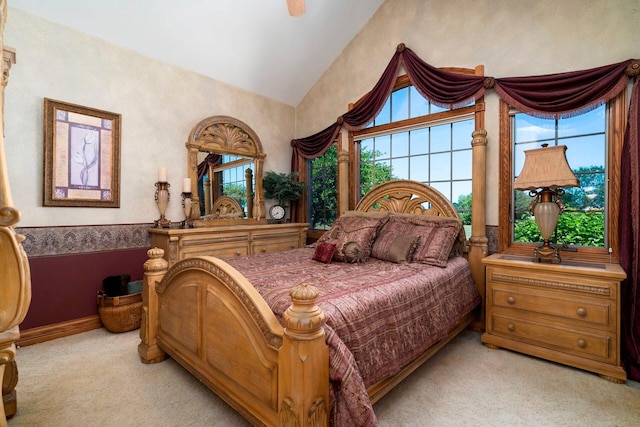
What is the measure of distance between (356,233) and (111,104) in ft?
9.26

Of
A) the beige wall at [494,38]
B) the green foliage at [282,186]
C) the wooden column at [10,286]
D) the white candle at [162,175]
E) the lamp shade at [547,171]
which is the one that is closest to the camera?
the wooden column at [10,286]

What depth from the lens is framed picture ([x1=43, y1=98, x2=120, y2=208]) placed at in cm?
282

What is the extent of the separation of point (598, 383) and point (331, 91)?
4.11 m

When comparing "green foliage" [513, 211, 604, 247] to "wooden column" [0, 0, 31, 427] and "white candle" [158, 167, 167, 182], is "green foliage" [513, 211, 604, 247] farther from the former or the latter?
"white candle" [158, 167, 167, 182]

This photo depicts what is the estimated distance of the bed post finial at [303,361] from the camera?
1206 millimetres

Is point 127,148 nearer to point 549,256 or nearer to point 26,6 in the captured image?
point 26,6

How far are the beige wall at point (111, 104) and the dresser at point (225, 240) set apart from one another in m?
0.54

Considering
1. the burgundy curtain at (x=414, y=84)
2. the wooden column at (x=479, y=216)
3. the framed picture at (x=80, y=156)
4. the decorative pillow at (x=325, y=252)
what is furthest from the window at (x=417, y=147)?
the framed picture at (x=80, y=156)

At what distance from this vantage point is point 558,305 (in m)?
2.26

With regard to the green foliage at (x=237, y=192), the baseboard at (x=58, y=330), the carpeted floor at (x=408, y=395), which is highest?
the green foliage at (x=237, y=192)

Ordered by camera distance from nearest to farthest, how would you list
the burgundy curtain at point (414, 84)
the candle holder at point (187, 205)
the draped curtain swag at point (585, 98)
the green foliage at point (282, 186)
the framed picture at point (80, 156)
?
1. the draped curtain swag at point (585, 98)
2. the framed picture at point (80, 156)
3. the burgundy curtain at point (414, 84)
4. the candle holder at point (187, 205)
5. the green foliage at point (282, 186)

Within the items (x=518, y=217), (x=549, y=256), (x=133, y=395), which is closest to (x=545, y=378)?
(x=549, y=256)

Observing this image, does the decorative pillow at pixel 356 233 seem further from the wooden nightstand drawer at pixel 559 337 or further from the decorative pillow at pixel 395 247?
the wooden nightstand drawer at pixel 559 337

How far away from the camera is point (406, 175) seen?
373cm
